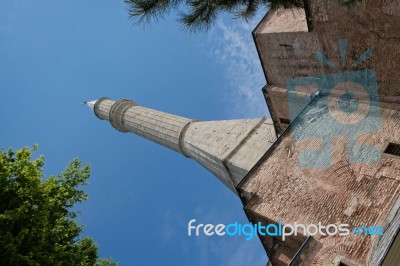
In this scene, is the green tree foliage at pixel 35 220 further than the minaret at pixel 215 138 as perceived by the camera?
No

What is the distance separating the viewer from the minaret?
35.7ft

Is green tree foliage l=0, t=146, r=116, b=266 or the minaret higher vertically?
green tree foliage l=0, t=146, r=116, b=266

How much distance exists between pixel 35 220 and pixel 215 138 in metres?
6.96

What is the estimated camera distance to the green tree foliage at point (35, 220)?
605cm

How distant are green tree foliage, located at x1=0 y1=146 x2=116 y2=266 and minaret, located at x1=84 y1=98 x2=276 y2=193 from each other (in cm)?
461

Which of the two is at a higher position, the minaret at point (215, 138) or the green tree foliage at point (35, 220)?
the green tree foliage at point (35, 220)

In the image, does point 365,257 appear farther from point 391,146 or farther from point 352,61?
point 352,61

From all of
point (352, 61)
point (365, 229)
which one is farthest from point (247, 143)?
point (365, 229)

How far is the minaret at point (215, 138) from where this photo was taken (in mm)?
10891

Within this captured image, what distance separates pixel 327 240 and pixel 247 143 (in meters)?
5.39

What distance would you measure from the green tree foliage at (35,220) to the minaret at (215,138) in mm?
4613

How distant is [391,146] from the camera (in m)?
6.85

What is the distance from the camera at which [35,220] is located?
255 inches

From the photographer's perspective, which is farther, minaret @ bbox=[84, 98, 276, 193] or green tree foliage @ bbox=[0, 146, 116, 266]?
minaret @ bbox=[84, 98, 276, 193]
